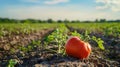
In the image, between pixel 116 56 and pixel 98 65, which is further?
pixel 116 56

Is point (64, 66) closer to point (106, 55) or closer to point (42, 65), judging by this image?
point (42, 65)

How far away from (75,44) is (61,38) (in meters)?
0.67

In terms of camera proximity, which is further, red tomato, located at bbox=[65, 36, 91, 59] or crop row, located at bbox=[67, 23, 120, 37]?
crop row, located at bbox=[67, 23, 120, 37]

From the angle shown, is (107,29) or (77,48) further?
(107,29)

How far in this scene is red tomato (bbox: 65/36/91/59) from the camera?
20.7ft

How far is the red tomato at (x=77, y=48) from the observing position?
631 cm

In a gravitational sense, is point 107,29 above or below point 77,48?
below

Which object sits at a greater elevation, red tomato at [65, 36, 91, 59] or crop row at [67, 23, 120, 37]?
red tomato at [65, 36, 91, 59]

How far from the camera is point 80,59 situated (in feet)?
20.9

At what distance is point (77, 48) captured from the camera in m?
6.36

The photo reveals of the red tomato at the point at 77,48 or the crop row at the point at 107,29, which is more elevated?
the red tomato at the point at 77,48

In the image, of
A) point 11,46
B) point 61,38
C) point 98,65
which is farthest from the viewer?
point 11,46

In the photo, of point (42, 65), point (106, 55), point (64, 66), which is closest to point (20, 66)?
point (42, 65)

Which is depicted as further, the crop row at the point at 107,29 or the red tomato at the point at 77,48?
the crop row at the point at 107,29
